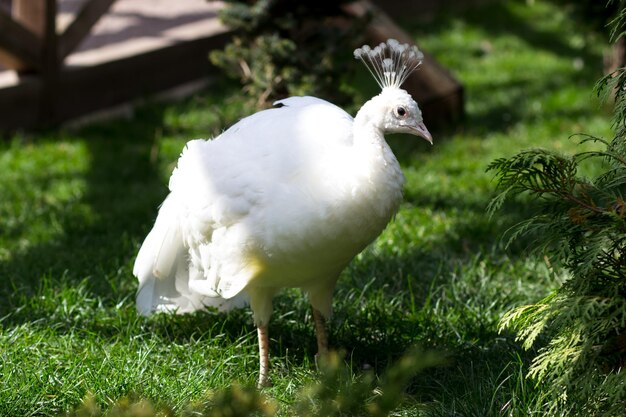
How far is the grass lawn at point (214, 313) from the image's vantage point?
3277 millimetres

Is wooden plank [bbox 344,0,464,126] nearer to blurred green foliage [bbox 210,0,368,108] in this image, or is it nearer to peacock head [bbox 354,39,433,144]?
blurred green foliage [bbox 210,0,368,108]

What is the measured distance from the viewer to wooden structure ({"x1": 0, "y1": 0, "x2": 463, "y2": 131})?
6465mm

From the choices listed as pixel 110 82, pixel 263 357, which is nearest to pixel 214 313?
pixel 263 357

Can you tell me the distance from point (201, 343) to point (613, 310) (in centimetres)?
167

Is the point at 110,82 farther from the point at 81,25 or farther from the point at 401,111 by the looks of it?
the point at 401,111

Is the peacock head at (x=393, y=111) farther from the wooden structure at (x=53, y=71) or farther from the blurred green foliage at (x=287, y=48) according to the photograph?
the wooden structure at (x=53, y=71)

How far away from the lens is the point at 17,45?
6.40 meters

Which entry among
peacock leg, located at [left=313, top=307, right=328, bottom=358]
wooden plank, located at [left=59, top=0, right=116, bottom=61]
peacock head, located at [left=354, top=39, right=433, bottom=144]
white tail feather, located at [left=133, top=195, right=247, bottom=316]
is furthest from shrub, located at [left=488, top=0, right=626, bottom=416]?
wooden plank, located at [left=59, top=0, right=116, bottom=61]

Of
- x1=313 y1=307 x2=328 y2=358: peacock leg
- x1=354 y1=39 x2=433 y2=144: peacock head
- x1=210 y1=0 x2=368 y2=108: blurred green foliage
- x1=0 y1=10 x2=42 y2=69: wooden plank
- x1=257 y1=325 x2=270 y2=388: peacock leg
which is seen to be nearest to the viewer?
x1=354 y1=39 x2=433 y2=144: peacock head

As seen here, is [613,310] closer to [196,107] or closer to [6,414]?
[6,414]

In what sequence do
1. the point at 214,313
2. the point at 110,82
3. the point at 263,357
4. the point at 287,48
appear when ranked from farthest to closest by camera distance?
the point at 110,82 < the point at 287,48 < the point at 214,313 < the point at 263,357

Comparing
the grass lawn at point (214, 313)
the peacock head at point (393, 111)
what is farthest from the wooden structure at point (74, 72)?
the peacock head at point (393, 111)

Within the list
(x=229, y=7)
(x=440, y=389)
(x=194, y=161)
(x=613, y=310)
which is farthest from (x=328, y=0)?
(x=613, y=310)

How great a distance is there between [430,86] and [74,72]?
Answer: 8.73 feet
